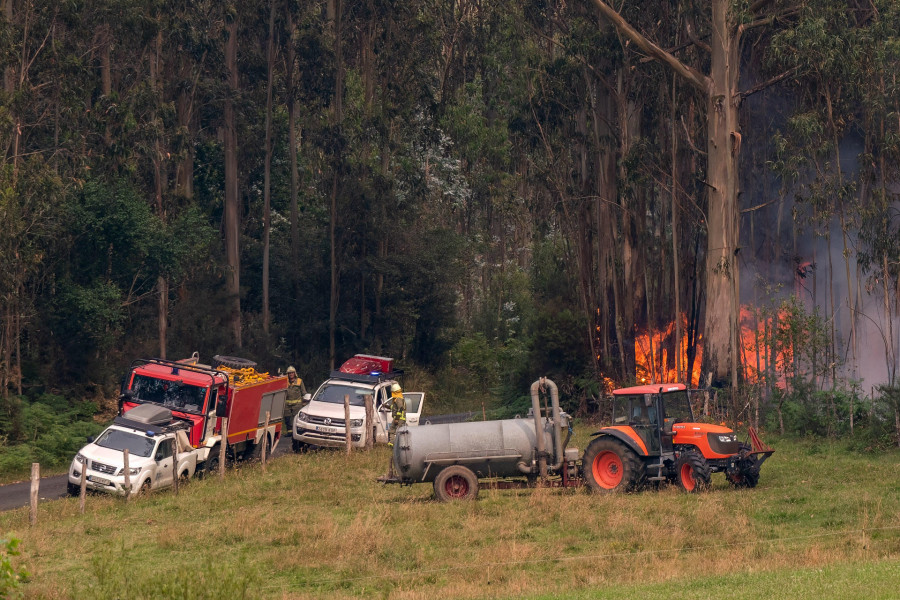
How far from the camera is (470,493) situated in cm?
2008

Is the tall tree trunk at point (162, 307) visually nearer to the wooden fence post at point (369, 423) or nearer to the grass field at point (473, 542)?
the wooden fence post at point (369, 423)

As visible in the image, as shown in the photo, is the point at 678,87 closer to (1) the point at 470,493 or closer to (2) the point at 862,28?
(2) the point at 862,28

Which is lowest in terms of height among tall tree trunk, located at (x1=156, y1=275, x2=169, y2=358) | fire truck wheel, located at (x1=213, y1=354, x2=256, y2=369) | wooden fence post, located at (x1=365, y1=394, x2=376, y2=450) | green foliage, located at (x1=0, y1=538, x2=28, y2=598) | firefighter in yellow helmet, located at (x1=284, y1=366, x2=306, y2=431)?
Answer: green foliage, located at (x1=0, y1=538, x2=28, y2=598)

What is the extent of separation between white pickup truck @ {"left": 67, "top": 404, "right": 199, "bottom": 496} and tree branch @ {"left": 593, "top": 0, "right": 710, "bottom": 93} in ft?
67.8

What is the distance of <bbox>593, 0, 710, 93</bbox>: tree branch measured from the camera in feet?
120

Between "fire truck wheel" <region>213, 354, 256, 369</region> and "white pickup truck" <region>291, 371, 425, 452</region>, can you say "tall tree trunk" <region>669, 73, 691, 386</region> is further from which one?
"fire truck wheel" <region>213, 354, 256, 369</region>

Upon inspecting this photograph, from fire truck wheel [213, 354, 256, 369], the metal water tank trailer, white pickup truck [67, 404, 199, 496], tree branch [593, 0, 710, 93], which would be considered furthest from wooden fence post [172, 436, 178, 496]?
tree branch [593, 0, 710, 93]

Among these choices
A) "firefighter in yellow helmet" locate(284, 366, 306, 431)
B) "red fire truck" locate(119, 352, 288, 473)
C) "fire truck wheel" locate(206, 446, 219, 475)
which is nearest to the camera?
"red fire truck" locate(119, 352, 288, 473)

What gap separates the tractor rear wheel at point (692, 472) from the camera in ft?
64.0

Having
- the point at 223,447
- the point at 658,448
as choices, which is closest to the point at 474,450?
the point at 658,448

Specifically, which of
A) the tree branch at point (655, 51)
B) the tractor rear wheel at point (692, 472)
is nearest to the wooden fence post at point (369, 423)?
the tractor rear wheel at point (692, 472)

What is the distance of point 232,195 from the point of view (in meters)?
49.4

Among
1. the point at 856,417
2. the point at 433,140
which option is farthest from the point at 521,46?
the point at 856,417

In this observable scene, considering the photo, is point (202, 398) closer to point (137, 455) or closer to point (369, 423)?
point (137, 455)
